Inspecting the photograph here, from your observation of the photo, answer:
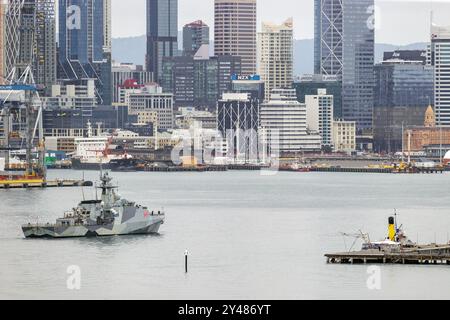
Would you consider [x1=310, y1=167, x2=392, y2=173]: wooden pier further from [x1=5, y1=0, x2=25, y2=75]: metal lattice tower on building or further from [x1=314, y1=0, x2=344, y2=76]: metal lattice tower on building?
[x1=314, y1=0, x2=344, y2=76]: metal lattice tower on building

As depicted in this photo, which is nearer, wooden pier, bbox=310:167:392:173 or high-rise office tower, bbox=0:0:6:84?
wooden pier, bbox=310:167:392:173

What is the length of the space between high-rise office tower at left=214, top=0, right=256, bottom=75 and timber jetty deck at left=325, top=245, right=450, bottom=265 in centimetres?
14550

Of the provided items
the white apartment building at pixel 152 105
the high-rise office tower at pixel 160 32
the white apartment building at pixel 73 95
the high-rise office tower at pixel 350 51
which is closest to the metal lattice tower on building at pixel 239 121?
the white apartment building at pixel 73 95

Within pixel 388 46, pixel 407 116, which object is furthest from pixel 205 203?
pixel 388 46

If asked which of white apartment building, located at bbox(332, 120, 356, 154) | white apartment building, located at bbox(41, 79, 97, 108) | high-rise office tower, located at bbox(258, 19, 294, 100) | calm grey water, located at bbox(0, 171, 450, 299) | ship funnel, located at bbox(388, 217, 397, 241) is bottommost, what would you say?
white apartment building, located at bbox(332, 120, 356, 154)

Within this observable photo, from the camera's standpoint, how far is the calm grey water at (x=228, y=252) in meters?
32.1

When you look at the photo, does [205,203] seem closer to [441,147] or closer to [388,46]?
[441,147]

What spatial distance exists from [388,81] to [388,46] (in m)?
31.0

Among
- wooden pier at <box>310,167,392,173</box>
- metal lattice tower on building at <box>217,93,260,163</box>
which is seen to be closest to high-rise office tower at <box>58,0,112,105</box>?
metal lattice tower on building at <box>217,93,260,163</box>

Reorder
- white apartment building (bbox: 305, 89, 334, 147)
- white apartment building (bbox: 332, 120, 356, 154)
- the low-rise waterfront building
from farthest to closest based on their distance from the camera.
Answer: the low-rise waterfront building → white apartment building (bbox: 332, 120, 356, 154) → white apartment building (bbox: 305, 89, 334, 147)

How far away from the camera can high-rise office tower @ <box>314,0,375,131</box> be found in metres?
163

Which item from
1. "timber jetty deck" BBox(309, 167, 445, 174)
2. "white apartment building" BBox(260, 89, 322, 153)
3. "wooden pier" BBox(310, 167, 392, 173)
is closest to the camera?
"timber jetty deck" BBox(309, 167, 445, 174)

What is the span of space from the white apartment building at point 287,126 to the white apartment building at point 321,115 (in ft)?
20.2
